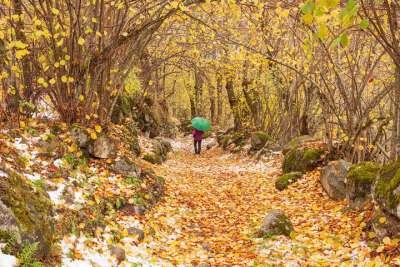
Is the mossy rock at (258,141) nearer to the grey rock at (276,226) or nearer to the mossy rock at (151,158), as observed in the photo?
the mossy rock at (151,158)

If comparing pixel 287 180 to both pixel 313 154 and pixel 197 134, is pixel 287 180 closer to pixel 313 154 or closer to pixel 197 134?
pixel 313 154

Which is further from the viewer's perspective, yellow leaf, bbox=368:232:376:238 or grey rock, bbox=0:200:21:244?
yellow leaf, bbox=368:232:376:238

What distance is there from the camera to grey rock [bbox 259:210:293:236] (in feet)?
21.6

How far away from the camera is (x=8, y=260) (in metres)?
3.72

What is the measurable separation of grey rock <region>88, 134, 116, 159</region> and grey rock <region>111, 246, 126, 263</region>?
125 inches

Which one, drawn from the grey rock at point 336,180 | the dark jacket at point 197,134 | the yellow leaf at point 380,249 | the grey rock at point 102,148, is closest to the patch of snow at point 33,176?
the grey rock at point 102,148

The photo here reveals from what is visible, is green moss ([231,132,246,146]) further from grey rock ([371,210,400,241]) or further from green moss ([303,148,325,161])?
grey rock ([371,210,400,241])

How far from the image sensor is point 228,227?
7.41 meters

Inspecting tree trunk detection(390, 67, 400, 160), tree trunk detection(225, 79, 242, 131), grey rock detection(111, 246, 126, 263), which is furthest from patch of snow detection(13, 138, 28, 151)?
tree trunk detection(225, 79, 242, 131)

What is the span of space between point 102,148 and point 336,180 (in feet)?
16.9

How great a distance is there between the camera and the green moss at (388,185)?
17.3 feet

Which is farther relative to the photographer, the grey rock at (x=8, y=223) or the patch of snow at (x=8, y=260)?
the grey rock at (x=8, y=223)

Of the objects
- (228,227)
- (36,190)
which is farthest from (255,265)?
(36,190)

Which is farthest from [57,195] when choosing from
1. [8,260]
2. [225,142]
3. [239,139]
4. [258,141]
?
[225,142]
